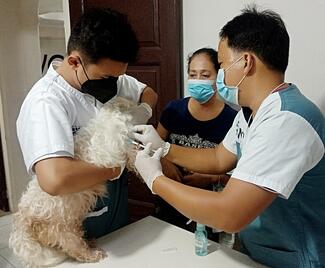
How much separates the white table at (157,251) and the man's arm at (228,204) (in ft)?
0.75

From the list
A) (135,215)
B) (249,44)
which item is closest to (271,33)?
(249,44)

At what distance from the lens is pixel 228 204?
2.93 ft

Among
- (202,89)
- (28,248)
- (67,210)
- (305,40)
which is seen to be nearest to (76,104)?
(67,210)

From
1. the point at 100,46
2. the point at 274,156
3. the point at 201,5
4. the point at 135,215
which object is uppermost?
the point at 201,5

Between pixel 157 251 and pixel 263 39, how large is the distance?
762mm

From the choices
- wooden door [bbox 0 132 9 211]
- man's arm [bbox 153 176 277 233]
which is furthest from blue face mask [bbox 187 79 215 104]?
wooden door [bbox 0 132 9 211]

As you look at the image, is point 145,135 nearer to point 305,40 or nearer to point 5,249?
point 305,40

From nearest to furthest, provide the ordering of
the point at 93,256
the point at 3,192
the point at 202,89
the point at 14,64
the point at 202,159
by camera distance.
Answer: the point at 93,256
the point at 202,159
the point at 202,89
the point at 14,64
the point at 3,192

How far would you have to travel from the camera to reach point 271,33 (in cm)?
103

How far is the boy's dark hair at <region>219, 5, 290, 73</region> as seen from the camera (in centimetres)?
102

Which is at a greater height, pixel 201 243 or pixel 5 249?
pixel 201 243

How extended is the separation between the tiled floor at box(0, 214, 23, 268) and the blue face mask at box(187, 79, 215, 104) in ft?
3.97

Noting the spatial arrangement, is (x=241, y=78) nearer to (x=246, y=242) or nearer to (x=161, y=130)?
(x=246, y=242)

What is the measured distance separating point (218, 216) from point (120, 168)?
356 millimetres
